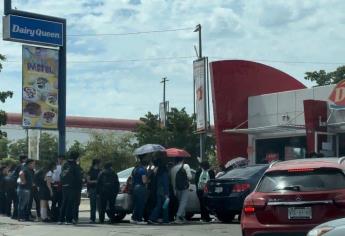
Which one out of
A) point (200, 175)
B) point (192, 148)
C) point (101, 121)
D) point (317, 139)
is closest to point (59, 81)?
point (200, 175)

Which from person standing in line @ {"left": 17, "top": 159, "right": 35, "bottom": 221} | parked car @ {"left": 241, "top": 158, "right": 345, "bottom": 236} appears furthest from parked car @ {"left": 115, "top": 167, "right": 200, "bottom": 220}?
parked car @ {"left": 241, "top": 158, "right": 345, "bottom": 236}

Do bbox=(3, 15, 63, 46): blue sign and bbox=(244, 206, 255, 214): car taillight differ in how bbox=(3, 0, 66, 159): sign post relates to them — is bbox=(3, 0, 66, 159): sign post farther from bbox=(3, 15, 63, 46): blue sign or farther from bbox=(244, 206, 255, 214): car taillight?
bbox=(244, 206, 255, 214): car taillight

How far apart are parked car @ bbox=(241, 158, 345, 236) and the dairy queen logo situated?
15.2 meters

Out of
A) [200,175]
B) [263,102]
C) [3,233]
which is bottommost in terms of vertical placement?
[3,233]

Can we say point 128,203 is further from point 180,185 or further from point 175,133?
point 175,133

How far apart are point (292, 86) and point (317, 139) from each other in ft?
19.5

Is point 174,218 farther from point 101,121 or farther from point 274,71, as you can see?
point 101,121

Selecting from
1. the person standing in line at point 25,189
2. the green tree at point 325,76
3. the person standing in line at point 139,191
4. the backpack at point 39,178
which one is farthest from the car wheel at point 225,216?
the green tree at point 325,76

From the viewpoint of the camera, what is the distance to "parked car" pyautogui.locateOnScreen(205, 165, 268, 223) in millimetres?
16031

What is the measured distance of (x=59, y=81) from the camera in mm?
21516

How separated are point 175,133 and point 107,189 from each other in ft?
112

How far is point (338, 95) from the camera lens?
25.1 meters

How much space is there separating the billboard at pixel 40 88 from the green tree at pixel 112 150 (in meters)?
38.2

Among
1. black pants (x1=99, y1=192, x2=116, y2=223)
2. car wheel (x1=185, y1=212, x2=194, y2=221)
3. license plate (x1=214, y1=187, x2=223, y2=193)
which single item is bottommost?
car wheel (x1=185, y1=212, x2=194, y2=221)
